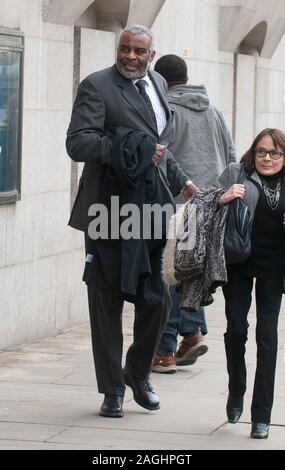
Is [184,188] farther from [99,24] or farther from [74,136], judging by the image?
[99,24]

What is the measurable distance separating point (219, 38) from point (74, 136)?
24.0ft

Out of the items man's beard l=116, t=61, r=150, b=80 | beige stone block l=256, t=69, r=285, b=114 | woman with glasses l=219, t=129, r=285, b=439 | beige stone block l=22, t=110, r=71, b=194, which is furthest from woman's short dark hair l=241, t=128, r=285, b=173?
beige stone block l=256, t=69, r=285, b=114

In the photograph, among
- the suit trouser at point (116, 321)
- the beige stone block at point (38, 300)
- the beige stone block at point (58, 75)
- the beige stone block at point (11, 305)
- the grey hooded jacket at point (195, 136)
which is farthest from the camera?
the beige stone block at point (58, 75)

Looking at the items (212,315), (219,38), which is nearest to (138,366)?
(212,315)

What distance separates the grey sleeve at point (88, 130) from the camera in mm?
7055

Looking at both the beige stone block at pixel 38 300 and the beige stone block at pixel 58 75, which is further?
the beige stone block at pixel 58 75

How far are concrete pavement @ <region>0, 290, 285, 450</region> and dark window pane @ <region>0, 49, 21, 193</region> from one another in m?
1.19

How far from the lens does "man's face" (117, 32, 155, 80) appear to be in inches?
282

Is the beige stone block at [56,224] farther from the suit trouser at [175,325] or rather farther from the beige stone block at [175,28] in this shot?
the beige stone block at [175,28]

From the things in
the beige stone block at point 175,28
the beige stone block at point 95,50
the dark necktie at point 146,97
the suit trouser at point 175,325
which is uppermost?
the beige stone block at point 175,28

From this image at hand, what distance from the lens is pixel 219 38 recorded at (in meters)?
14.2

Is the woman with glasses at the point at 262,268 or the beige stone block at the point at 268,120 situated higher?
the beige stone block at the point at 268,120

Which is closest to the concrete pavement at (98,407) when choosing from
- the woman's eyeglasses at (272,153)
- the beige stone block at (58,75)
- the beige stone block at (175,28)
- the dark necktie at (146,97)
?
the woman's eyeglasses at (272,153)

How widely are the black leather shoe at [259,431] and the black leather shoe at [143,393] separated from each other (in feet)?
2.43
